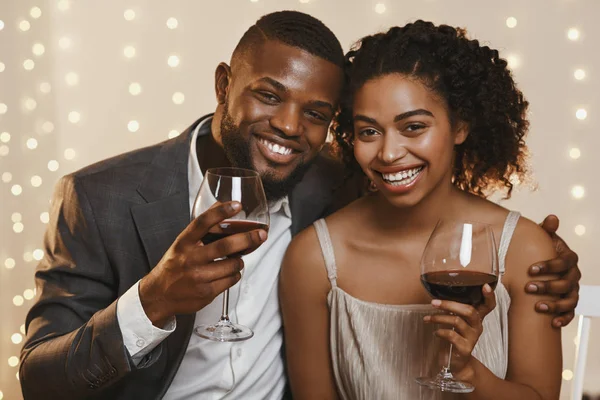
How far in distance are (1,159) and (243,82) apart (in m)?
1.87

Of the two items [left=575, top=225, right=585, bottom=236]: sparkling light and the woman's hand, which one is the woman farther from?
[left=575, top=225, right=585, bottom=236]: sparkling light

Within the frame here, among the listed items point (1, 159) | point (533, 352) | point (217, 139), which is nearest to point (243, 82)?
point (217, 139)

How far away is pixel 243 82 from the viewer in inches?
86.9

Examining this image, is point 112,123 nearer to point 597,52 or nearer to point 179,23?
point 179,23

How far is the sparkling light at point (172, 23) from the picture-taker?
3.53 metres

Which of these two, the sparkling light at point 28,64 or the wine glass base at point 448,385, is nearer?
the wine glass base at point 448,385

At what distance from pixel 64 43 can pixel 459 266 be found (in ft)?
8.44

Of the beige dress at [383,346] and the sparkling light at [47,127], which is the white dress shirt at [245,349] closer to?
the beige dress at [383,346]

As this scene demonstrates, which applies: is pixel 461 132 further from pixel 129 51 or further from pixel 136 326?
pixel 129 51

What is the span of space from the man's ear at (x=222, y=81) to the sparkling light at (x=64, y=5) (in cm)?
150

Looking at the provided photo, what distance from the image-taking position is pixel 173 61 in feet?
11.6

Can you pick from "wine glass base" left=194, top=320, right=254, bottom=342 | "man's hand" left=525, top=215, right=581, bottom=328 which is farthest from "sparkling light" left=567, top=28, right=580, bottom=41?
"wine glass base" left=194, top=320, right=254, bottom=342

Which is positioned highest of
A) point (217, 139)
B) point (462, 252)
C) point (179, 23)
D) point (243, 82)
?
point (179, 23)

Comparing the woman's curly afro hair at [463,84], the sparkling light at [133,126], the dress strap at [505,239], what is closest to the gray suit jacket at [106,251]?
the woman's curly afro hair at [463,84]
